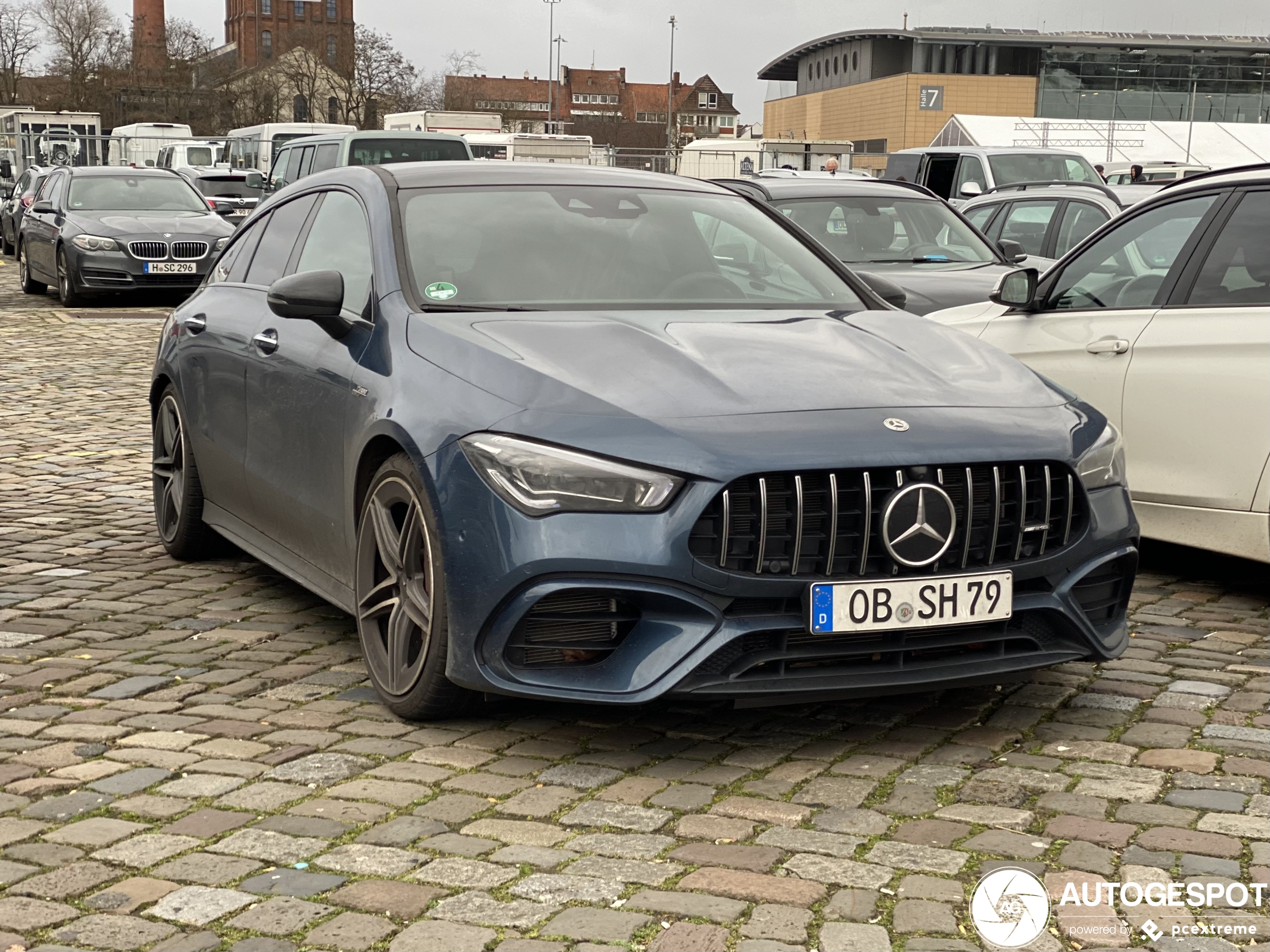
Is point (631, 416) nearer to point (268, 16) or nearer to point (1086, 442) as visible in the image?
point (1086, 442)

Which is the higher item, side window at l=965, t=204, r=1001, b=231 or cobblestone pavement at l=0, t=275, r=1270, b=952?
side window at l=965, t=204, r=1001, b=231

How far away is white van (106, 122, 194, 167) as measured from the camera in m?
45.4

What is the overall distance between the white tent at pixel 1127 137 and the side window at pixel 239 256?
4110 centimetres

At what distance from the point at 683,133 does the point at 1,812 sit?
146025 mm

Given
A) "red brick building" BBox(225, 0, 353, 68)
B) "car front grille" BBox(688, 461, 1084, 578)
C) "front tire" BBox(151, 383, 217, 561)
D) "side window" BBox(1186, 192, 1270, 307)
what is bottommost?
"front tire" BBox(151, 383, 217, 561)

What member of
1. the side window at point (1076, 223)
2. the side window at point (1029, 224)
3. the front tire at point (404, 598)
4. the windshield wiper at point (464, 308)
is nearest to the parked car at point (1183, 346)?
the windshield wiper at point (464, 308)

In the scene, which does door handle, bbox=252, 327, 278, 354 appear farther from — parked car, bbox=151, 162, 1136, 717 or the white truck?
the white truck

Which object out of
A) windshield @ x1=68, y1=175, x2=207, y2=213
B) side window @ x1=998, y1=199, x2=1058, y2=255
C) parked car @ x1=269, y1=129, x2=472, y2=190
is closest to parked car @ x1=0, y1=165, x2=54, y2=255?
windshield @ x1=68, y1=175, x2=207, y2=213

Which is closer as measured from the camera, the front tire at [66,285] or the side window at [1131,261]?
the side window at [1131,261]

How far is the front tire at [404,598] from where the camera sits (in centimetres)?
434

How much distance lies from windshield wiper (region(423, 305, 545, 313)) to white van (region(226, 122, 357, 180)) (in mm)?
30070

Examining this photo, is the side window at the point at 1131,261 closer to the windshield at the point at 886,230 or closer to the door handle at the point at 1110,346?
the door handle at the point at 1110,346

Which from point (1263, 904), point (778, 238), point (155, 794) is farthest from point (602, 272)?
point (1263, 904)

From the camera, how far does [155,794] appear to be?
4004mm
